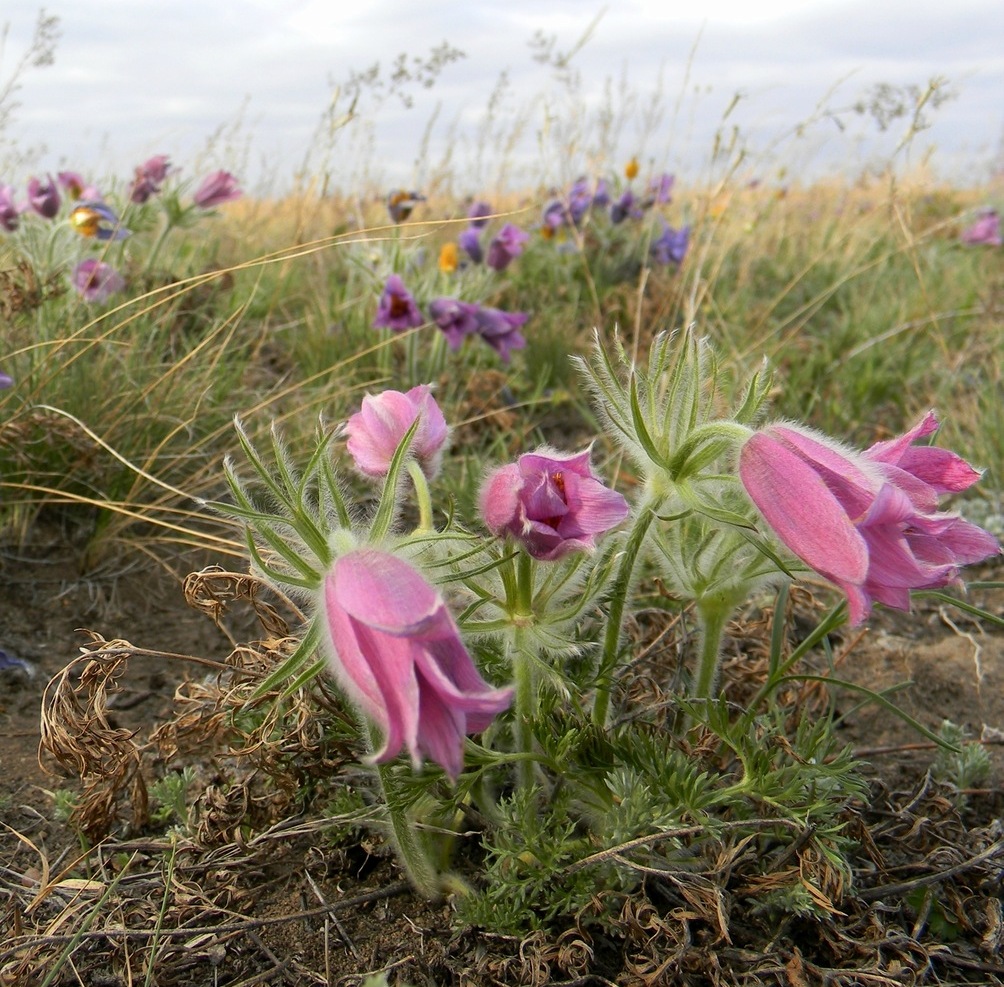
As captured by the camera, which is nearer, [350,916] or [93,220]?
[350,916]

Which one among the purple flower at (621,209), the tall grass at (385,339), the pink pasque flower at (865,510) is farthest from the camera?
the purple flower at (621,209)

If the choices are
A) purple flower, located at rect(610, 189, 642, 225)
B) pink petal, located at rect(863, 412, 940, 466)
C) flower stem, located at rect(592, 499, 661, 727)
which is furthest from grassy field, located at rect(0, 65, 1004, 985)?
purple flower, located at rect(610, 189, 642, 225)

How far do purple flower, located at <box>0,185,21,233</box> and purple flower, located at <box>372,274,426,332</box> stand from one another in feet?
4.17

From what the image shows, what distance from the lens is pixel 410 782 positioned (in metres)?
1.16

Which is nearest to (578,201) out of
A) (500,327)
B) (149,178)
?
(500,327)

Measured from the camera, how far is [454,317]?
9.63 feet

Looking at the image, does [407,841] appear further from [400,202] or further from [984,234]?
[984,234]

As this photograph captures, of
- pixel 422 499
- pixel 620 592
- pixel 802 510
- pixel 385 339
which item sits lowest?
pixel 385 339

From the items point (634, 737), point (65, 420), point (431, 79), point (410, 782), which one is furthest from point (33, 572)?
point (431, 79)

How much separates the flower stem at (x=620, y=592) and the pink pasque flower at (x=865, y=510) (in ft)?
0.47

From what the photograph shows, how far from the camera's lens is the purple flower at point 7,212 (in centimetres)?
310

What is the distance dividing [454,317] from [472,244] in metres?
0.70

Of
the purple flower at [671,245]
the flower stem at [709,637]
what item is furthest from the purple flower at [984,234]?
the flower stem at [709,637]

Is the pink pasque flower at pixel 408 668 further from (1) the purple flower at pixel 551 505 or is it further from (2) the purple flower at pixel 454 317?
(2) the purple flower at pixel 454 317
